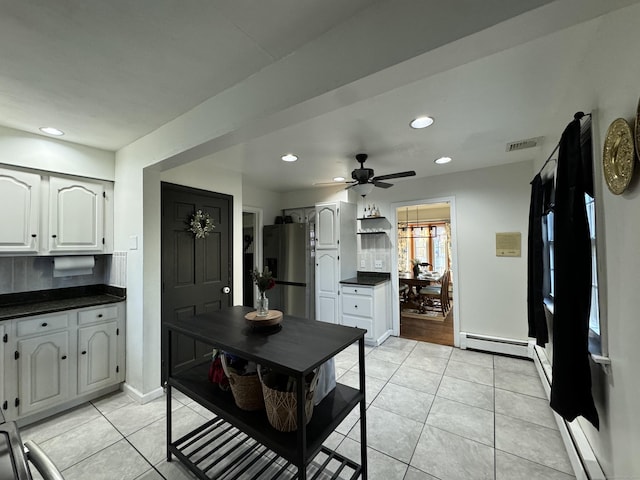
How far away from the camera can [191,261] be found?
9.55 feet

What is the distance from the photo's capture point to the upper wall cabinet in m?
2.22

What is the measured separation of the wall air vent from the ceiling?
0.08 metres

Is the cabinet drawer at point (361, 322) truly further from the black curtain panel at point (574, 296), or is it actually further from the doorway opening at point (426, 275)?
the black curtain panel at point (574, 296)

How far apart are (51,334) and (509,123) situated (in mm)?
4203

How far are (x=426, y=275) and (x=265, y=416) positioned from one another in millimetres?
5161

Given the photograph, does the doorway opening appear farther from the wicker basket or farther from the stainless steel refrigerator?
the wicker basket

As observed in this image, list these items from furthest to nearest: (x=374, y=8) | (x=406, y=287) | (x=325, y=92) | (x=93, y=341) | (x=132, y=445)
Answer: (x=406, y=287) < (x=93, y=341) < (x=132, y=445) < (x=325, y=92) < (x=374, y=8)

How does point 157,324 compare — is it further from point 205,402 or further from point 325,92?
point 325,92

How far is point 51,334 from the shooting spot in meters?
2.26

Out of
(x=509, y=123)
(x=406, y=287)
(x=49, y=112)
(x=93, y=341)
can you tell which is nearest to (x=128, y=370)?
(x=93, y=341)

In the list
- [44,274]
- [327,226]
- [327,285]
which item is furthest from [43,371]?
[327,226]

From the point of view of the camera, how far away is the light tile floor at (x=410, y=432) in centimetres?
173

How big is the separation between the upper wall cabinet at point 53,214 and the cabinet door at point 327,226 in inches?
102

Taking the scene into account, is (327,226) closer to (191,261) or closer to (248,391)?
(191,261)
